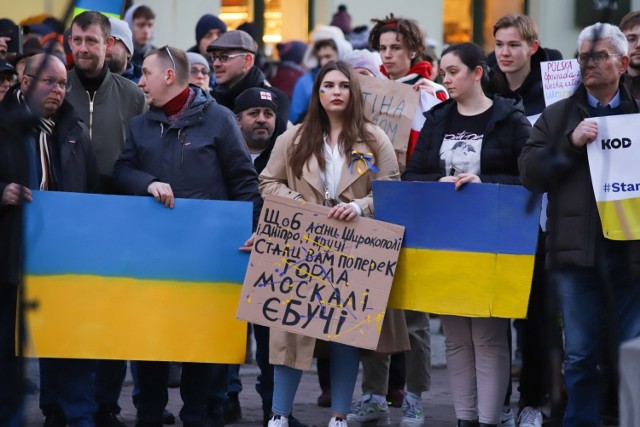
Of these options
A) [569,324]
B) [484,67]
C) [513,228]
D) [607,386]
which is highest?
[484,67]

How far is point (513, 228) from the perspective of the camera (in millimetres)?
6875

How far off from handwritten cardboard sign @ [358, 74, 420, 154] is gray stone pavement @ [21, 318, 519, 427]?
1650 millimetres

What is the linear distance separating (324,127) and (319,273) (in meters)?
0.92

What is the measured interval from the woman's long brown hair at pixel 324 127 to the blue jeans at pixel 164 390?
3.90 ft

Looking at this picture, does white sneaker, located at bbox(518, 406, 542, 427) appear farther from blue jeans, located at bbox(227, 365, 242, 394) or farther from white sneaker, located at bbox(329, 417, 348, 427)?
blue jeans, located at bbox(227, 365, 242, 394)

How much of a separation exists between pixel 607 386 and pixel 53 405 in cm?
312

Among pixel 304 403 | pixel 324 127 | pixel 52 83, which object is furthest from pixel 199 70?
pixel 52 83

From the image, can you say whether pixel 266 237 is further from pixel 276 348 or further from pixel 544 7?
pixel 544 7

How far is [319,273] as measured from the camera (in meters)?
7.15

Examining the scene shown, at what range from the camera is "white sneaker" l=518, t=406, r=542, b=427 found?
786 centimetres

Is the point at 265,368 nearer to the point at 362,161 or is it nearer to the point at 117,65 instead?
the point at 362,161

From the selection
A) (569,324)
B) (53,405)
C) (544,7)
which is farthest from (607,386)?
(544,7)

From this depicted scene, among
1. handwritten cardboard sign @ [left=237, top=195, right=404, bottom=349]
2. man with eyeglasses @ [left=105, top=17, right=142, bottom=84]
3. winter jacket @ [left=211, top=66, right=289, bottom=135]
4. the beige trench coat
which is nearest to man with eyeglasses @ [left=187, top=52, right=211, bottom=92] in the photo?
winter jacket @ [left=211, top=66, right=289, bottom=135]

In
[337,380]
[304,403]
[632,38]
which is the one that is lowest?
[304,403]
